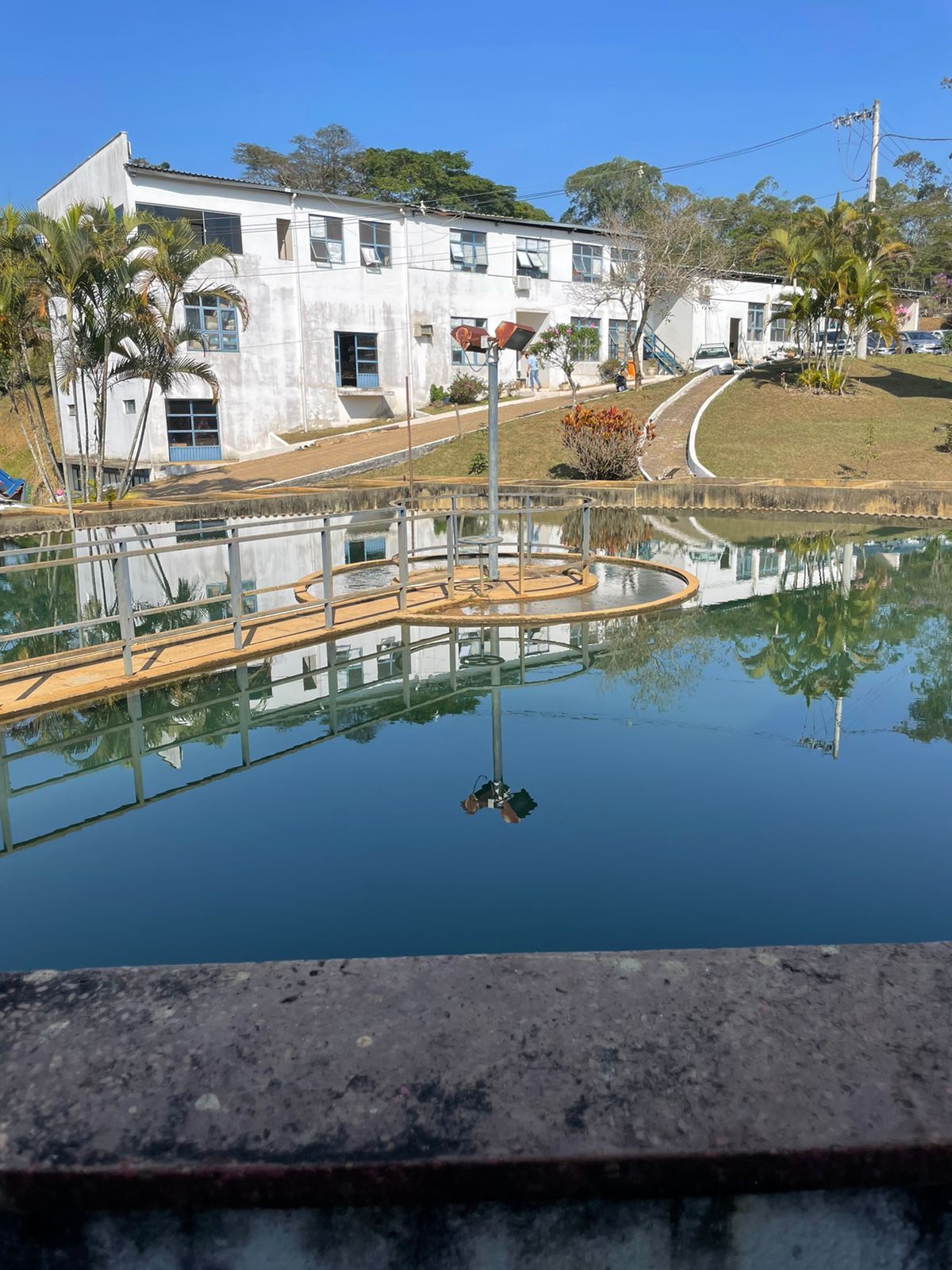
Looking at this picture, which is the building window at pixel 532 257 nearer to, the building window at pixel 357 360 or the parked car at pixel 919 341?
the building window at pixel 357 360

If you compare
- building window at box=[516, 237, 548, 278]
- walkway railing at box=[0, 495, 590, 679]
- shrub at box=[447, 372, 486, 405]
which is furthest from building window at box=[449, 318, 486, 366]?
walkway railing at box=[0, 495, 590, 679]

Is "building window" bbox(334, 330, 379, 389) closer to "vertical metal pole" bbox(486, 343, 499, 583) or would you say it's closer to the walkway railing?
the walkway railing

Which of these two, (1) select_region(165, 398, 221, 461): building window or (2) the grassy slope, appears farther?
(1) select_region(165, 398, 221, 461): building window

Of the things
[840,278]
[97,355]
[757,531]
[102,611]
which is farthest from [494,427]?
[840,278]

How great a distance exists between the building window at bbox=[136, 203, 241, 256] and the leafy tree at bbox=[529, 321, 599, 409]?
12512 millimetres

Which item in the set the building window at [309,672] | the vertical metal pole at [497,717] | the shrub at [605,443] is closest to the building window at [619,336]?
the shrub at [605,443]

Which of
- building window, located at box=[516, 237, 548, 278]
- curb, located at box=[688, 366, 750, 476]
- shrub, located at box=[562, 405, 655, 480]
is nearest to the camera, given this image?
shrub, located at box=[562, 405, 655, 480]

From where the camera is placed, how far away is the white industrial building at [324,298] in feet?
111

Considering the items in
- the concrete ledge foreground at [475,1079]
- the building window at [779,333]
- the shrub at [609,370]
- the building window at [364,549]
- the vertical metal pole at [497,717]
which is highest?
the building window at [779,333]

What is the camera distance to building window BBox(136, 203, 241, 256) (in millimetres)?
33094

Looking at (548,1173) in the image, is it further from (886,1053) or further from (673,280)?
(673,280)

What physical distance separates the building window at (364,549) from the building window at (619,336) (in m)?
31.0

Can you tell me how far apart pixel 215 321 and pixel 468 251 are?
11829 millimetres

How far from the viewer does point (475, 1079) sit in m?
1.59
